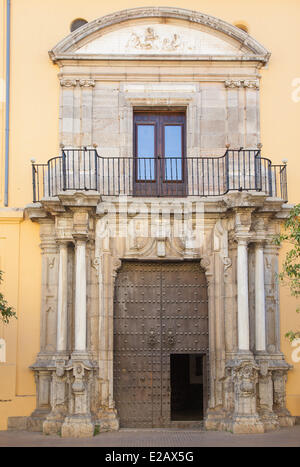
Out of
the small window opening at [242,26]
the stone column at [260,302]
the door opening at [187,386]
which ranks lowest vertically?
the door opening at [187,386]

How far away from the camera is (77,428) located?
11.6 m

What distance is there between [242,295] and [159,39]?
5.01 metres

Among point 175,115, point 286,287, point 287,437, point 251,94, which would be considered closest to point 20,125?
point 175,115

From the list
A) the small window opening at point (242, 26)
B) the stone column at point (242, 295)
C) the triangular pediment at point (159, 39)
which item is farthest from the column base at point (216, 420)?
the small window opening at point (242, 26)

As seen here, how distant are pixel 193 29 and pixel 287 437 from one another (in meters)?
7.45

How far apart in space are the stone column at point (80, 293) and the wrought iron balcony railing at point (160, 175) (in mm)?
1130

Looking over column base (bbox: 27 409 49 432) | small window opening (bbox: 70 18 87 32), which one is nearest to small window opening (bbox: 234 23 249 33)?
small window opening (bbox: 70 18 87 32)

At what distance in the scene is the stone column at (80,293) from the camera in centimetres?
1213

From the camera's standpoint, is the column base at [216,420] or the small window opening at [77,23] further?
Result: the small window opening at [77,23]

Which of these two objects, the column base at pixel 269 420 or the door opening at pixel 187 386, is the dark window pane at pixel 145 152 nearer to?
the door opening at pixel 187 386

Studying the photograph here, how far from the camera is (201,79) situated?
13453 mm

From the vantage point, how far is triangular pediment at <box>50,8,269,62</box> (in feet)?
43.7

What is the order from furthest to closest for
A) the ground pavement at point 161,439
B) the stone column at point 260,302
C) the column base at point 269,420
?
the stone column at point 260,302
the column base at point 269,420
the ground pavement at point 161,439

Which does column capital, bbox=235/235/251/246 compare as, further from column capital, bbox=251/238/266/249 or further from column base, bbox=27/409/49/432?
column base, bbox=27/409/49/432
